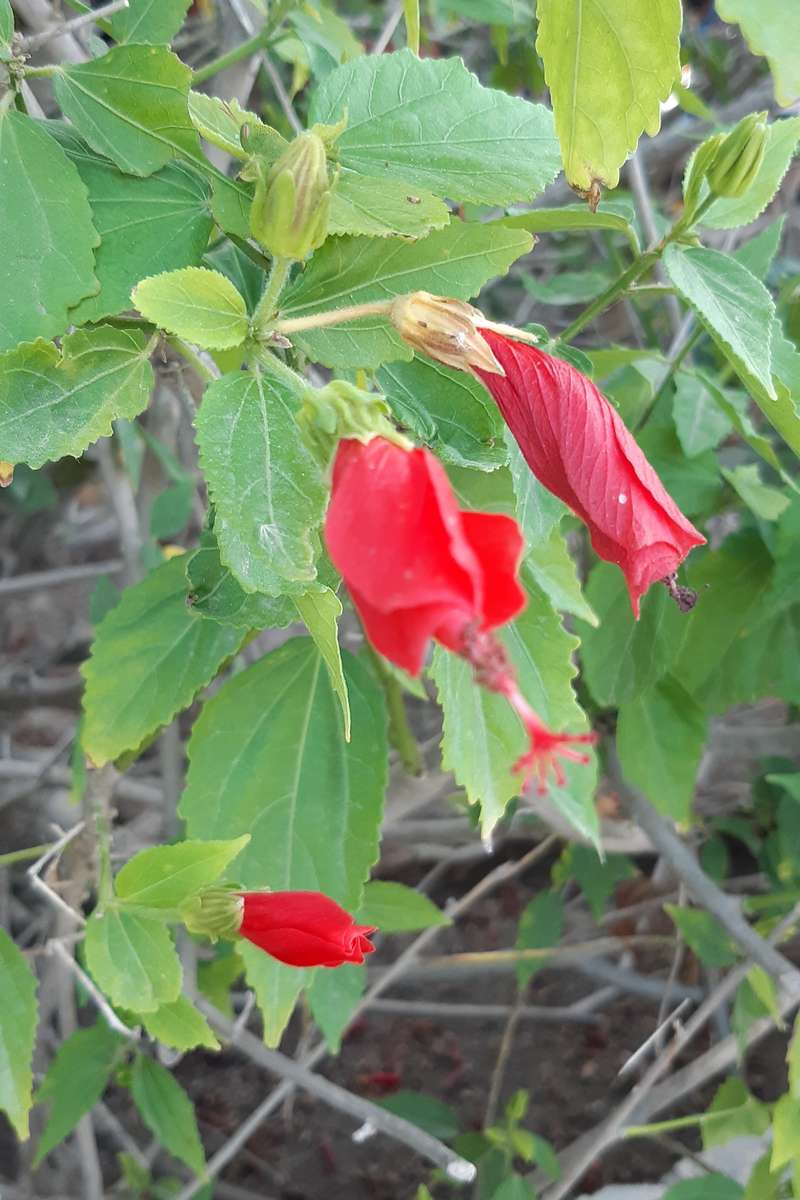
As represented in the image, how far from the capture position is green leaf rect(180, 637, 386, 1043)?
86 centimetres

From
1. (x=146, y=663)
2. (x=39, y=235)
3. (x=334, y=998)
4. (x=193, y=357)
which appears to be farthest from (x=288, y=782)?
(x=39, y=235)

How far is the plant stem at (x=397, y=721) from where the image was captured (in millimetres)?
995

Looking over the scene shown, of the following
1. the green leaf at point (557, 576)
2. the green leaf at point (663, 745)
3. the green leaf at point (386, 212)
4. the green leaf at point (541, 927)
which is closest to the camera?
the green leaf at point (386, 212)

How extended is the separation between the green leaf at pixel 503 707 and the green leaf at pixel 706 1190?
0.55 meters

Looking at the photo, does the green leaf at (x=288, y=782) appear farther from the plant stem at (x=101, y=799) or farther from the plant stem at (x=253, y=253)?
the plant stem at (x=253, y=253)

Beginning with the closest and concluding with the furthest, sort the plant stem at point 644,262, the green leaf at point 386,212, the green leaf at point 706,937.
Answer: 1. the green leaf at point 386,212
2. the plant stem at point 644,262
3. the green leaf at point 706,937

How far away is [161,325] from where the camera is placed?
523 mm

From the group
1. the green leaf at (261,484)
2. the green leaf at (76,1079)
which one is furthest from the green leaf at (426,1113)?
the green leaf at (261,484)

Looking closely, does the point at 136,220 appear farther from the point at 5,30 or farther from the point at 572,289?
the point at 572,289

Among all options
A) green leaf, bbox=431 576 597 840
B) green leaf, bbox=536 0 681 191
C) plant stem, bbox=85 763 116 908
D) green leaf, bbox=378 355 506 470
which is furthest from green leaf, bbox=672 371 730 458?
plant stem, bbox=85 763 116 908

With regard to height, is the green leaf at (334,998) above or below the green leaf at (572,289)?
below

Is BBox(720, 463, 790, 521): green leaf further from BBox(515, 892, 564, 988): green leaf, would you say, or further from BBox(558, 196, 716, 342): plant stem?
BBox(515, 892, 564, 988): green leaf

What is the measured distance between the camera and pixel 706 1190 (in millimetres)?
1052

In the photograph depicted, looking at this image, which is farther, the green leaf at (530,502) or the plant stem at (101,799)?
the plant stem at (101,799)
